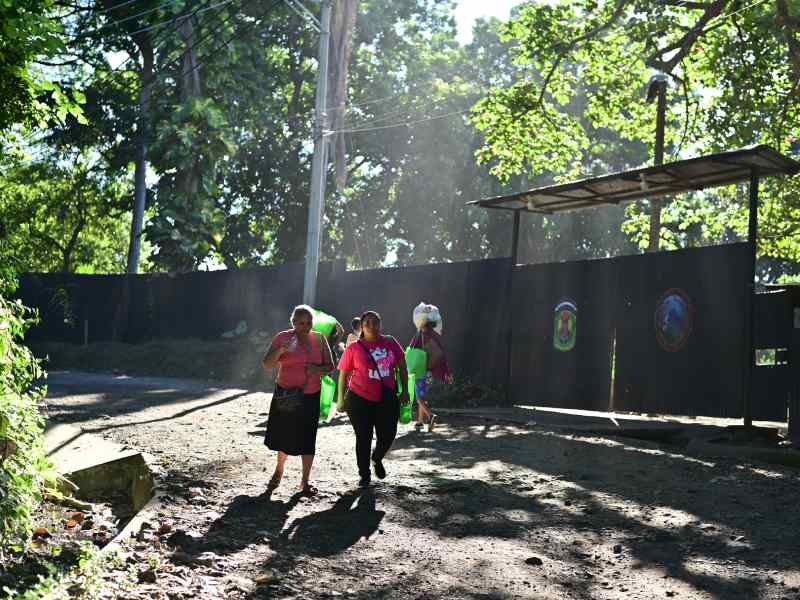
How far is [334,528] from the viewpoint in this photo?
7352 millimetres

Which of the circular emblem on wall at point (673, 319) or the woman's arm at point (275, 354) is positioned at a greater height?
the circular emblem on wall at point (673, 319)

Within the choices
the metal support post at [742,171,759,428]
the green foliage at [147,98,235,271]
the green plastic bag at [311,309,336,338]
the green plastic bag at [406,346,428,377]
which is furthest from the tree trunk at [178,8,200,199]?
the metal support post at [742,171,759,428]

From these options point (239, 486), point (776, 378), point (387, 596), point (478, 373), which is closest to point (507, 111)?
point (478, 373)

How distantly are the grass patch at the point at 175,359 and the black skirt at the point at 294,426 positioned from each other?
1483cm

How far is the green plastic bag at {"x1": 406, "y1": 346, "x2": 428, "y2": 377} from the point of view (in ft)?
45.6

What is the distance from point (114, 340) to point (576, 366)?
20214mm

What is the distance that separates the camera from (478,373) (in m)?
18.3

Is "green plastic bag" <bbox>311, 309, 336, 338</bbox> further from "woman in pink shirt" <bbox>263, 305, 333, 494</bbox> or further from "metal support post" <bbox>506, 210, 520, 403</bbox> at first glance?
"metal support post" <bbox>506, 210, 520, 403</bbox>

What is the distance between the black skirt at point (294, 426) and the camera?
8789mm

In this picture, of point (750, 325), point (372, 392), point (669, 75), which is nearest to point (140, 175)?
point (669, 75)

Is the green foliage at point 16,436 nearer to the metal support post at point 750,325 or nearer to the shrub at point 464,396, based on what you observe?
the metal support post at point 750,325

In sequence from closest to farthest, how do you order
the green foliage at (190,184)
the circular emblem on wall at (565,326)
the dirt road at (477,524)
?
1. the dirt road at (477,524)
2. the circular emblem on wall at (565,326)
3. the green foliage at (190,184)

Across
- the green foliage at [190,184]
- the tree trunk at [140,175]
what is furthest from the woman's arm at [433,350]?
the tree trunk at [140,175]

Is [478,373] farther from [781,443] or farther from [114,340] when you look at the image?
[114,340]
